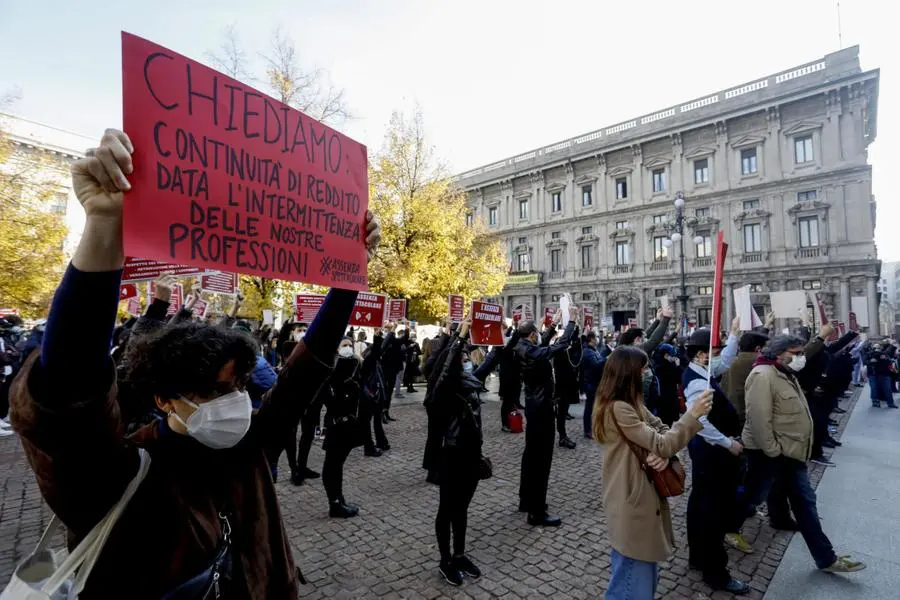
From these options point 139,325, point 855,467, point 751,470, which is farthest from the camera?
point 855,467

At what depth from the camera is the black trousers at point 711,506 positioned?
3.77m

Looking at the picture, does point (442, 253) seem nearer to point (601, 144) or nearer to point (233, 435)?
point (233, 435)

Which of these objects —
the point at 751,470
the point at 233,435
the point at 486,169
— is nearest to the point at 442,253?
the point at 751,470

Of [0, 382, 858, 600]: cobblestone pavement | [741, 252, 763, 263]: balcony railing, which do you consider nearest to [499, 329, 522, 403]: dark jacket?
[0, 382, 858, 600]: cobblestone pavement

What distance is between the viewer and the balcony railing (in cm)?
2909

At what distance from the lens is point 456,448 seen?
407 centimetres

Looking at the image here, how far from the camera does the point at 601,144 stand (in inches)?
1444

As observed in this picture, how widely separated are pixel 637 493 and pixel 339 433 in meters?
3.42

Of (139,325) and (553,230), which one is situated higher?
(553,230)

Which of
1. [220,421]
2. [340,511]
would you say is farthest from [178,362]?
[340,511]

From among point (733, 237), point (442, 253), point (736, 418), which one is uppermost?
point (733, 237)

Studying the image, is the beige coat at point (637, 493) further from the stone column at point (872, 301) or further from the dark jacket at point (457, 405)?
the stone column at point (872, 301)

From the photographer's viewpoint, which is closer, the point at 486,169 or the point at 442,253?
the point at 442,253

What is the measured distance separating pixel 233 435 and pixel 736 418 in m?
4.05
